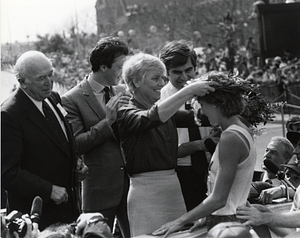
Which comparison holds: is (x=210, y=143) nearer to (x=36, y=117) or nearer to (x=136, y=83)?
(x=136, y=83)

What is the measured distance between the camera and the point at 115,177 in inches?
136

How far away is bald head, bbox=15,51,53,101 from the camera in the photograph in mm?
2896

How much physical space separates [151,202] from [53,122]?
701 mm

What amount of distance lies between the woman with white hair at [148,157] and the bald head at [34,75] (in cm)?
44

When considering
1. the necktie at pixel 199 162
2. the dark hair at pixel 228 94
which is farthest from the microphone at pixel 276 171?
the dark hair at pixel 228 94

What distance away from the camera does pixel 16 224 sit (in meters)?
2.08

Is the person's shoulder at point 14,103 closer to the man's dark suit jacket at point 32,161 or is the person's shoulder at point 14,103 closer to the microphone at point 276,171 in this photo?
the man's dark suit jacket at point 32,161

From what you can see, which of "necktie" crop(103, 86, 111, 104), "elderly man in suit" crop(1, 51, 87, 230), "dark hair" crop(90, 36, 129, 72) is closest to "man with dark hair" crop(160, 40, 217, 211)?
"dark hair" crop(90, 36, 129, 72)

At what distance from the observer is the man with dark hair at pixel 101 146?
135 inches

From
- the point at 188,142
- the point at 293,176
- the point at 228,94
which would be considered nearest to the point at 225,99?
the point at 228,94

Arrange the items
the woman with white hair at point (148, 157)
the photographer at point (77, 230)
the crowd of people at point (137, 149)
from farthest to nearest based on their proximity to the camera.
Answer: the woman with white hair at point (148, 157), the crowd of people at point (137, 149), the photographer at point (77, 230)

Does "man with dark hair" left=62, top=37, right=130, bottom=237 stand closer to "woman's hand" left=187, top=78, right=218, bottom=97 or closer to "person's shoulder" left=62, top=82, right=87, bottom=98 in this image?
"person's shoulder" left=62, top=82, right=87, bottom=98

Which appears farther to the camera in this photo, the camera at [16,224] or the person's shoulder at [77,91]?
the person's shoulder at [77,91]

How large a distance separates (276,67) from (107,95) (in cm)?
1448
